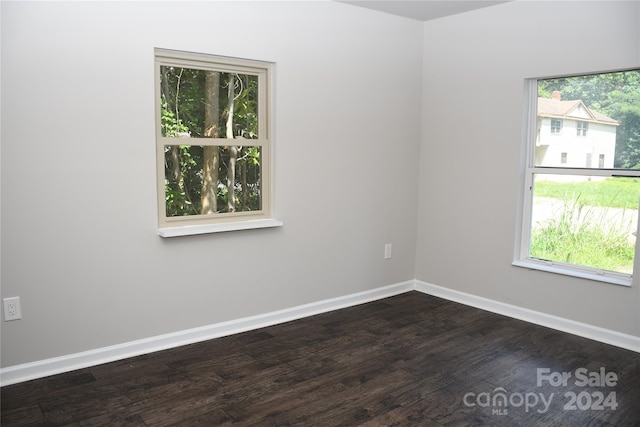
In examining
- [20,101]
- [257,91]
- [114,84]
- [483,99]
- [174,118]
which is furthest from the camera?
[483,99]

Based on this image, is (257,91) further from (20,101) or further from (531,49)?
(531,49)

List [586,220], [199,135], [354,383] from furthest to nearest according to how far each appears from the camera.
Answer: [586,220] → [199,135] → [354,383]

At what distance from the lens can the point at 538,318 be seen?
13.3 feet

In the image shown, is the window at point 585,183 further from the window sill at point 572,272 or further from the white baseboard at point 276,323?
the white baseboard at point 276,323

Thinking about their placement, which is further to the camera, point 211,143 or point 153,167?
point 211,143

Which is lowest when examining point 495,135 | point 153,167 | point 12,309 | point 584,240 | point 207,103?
point 12,309

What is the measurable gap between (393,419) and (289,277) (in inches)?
63.7

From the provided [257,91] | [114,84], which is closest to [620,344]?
[257,91]

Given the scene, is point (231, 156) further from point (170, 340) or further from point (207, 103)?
point (170, 340)

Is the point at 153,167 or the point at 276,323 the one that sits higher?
the point at 153,167

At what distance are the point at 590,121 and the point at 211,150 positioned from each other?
8.65ft

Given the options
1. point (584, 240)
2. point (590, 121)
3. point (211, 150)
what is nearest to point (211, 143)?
point (211, 150)

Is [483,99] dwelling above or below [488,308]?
above

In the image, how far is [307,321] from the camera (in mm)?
4047
